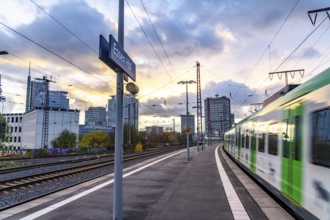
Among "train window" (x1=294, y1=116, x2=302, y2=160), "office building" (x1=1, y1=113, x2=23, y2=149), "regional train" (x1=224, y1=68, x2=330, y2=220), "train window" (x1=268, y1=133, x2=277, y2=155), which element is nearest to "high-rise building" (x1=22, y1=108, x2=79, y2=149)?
"office building" (x1=1, y1=113, x2=23, y2=149)

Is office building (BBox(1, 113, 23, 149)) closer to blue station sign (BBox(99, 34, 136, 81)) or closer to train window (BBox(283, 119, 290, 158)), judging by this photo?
blue station sign (BBox(99, 34, 136, 81))

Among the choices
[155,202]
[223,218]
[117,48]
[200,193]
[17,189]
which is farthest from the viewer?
[17,189]

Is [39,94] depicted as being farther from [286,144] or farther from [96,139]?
[286,144]

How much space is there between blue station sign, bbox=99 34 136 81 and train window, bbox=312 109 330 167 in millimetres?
3686

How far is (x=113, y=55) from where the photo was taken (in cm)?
633

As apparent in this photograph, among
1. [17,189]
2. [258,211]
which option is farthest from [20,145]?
[258,211]

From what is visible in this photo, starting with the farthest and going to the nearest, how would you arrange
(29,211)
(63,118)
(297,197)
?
1. (63,118)
2. (29,211)
3. (297,197)

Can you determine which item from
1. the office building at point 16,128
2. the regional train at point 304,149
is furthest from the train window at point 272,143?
the office building at point 16,128

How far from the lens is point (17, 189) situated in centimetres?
1355

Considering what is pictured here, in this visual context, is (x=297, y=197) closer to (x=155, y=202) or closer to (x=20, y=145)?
(x=155, y=202)

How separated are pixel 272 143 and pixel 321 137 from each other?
4296mm

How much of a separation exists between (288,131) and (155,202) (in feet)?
12.8

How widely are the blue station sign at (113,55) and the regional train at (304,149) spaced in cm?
363

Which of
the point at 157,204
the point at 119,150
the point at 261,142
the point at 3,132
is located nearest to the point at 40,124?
the point at 3,132
